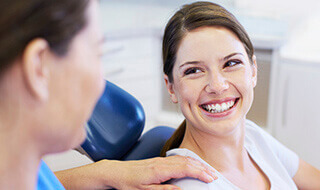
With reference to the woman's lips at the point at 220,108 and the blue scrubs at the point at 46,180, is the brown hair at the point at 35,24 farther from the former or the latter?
the woman's lips at the point at 220,108

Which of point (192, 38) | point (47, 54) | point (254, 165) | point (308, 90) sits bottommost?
→ point (308, 90)

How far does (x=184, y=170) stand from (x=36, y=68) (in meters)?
0.57

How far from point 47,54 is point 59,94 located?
5cm

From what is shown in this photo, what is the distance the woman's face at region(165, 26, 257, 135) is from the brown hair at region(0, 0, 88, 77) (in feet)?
1.88

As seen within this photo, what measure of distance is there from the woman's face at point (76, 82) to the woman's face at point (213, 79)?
523 mm

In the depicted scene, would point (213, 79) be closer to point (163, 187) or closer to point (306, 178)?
point (163, 187)

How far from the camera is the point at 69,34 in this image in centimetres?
47

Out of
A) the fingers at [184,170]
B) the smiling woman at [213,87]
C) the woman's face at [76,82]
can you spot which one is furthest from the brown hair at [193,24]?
the woman's face at [76,82]

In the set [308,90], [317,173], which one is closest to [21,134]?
[317,173]

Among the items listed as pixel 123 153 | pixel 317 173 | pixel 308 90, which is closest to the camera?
pixel 123 153

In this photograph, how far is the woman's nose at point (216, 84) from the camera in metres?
0.99

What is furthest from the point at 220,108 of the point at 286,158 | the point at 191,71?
the point at 286,158

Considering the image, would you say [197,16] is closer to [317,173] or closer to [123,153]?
[123,153]

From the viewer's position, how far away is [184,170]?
932mm
